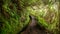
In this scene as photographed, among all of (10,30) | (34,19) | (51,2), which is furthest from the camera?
(51,2)

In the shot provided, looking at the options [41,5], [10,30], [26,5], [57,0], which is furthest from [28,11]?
[57,0]

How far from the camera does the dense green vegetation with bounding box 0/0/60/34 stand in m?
2.28

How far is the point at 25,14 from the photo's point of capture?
240 centimetres

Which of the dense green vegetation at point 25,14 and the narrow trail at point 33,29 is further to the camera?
the narrow trail at point 33,29

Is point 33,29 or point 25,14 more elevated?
point 25,14

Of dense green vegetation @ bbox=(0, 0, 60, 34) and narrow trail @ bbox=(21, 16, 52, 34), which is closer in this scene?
dense green vegetation @ bbox=(0, 0, 60, 34)

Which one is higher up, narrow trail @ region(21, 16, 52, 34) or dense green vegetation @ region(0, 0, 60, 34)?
dense green vegetation @ region(0, 0, 60, 34)

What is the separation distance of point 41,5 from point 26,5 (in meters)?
0.29

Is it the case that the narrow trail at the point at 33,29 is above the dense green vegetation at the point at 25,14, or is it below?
below

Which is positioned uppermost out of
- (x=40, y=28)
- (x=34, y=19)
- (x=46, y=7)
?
(x=46, y=7)

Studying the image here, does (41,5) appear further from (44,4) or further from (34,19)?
(34,19)

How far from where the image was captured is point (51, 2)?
2635 mm

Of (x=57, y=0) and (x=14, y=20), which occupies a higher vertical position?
(x=57, y=0)

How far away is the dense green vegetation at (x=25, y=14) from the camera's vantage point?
228 centimetres
